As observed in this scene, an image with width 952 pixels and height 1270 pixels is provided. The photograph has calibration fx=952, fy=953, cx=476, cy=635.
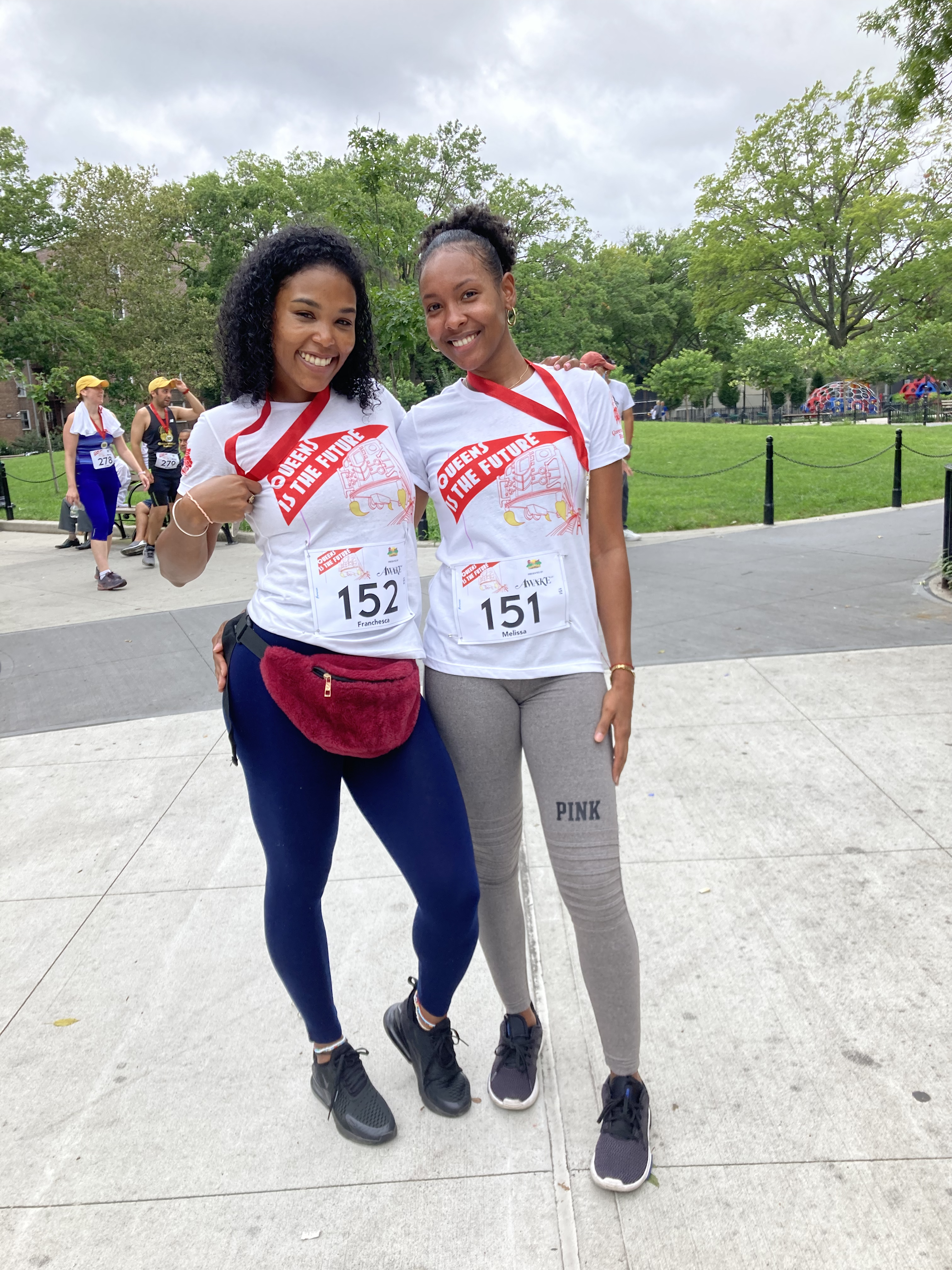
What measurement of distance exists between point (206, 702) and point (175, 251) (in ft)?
141

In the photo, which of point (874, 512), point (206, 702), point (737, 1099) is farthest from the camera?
point (874, 512)

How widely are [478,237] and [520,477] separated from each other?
60 centimetres

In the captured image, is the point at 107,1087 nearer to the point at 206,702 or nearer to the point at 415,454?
the point at 415,454

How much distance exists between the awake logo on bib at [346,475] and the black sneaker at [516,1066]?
1337mm

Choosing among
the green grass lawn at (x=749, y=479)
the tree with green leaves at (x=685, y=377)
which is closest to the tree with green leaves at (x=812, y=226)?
the tree with green leaves at (x=685, y=377)

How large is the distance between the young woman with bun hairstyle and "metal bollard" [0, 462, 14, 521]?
14.9 m

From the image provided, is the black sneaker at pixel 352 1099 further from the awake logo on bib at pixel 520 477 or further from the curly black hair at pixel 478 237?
the curly black hair at pixel 478 237

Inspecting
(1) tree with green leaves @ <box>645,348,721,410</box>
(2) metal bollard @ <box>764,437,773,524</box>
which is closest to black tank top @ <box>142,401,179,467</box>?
(2) metal bollard @ <box>764,437,773,524</box>

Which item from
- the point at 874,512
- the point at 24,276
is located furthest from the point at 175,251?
the point at 874,512

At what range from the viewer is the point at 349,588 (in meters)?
2.06

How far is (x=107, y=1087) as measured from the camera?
247cm

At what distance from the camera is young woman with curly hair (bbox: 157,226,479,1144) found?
206 cm

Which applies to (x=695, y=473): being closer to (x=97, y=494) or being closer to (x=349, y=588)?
(x=97, y=494)

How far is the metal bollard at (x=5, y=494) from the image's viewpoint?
49.6ft
